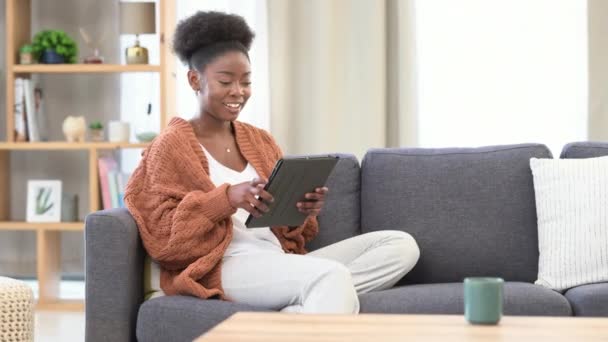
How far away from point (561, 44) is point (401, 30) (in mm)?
703

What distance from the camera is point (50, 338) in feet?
12.7

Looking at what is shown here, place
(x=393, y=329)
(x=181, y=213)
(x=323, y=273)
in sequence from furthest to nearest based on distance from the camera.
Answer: (x=181, y=213)
(x=323, y=273)
(x=393, y=329)

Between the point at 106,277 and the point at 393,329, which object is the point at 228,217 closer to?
the point at 106,277

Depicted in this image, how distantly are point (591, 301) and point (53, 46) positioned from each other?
2842 mm

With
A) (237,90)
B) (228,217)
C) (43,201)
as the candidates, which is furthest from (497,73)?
(228,217)

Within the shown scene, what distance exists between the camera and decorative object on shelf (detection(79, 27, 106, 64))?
4711 mm

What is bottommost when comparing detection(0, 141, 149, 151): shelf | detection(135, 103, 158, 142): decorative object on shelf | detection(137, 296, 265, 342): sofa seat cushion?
detection(137, 296, 265, 342): sofa seat cushion

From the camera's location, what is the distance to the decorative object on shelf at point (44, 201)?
470cm

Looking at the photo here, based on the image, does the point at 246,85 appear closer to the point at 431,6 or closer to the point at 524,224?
the point at 524,224

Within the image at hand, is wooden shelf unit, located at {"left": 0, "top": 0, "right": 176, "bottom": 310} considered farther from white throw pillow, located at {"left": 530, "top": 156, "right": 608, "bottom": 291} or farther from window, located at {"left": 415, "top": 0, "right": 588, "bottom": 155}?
white throw pillow, located at {"left": 530, "top": 156, "right": 608, "bottom": 291}

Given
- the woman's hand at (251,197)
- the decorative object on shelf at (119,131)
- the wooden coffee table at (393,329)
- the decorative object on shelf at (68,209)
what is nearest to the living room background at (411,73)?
the decorative object on shelf at (119,131)

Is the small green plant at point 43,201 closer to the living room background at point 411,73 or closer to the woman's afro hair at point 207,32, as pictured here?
the living room background at point 411,73

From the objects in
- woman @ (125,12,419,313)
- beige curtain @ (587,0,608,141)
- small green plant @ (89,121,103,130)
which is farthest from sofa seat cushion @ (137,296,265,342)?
beige curtain @ (587,0,608,141)

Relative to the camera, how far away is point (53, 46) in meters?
4.70
